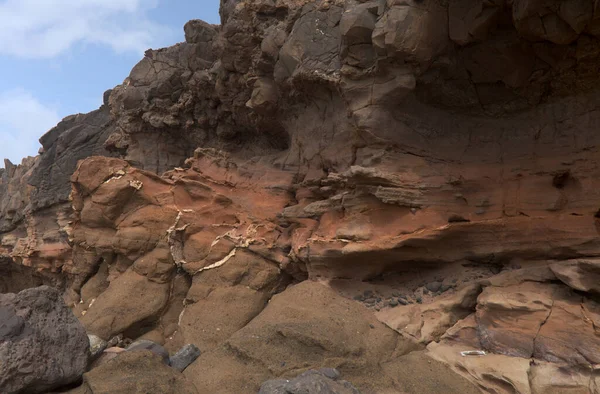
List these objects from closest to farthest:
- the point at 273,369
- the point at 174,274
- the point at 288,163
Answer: the point at 273,369 → the point at 174,274 → the point at 288,163

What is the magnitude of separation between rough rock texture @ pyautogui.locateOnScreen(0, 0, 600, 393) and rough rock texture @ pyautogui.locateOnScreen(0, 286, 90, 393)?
3.99 feet

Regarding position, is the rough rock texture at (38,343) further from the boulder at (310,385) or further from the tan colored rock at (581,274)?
the tan colored rock at (581,274)

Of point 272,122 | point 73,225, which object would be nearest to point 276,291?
point 272,122

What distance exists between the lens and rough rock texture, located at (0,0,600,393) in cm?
406

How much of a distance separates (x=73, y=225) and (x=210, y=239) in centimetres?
281

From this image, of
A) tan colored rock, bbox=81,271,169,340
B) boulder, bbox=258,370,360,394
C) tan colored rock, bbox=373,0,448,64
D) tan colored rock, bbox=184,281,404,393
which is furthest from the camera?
tan colored rock, bbox=81,271,169,340

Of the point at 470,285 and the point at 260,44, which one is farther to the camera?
the point at 260,44

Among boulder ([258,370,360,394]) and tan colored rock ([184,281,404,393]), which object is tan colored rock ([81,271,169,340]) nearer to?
tan colored rock ([184,281,404,393])

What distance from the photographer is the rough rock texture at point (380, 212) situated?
4.06m

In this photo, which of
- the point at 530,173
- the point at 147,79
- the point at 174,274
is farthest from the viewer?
the point at 147,79

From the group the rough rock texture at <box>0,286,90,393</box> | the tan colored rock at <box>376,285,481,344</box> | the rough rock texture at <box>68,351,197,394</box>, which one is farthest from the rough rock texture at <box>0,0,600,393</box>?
the rough rock texture at <box>0,286,90,393</box>

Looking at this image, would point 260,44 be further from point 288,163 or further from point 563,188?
point 563,188

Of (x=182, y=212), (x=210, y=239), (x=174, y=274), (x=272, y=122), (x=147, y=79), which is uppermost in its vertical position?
(x=147, y=79)

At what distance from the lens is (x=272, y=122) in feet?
26.8
